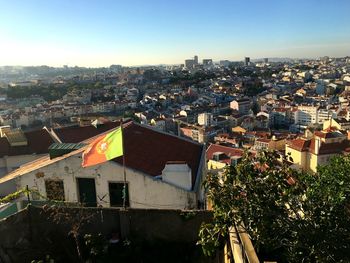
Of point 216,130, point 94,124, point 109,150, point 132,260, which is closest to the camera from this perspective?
point 132,260

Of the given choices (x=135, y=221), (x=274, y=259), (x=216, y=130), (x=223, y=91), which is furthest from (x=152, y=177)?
(x=223, y=91)

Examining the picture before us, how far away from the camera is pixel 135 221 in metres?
7.79

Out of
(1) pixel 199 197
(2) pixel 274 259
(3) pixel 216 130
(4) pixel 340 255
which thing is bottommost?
(3) pixel 216 130

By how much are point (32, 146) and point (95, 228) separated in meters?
15.3

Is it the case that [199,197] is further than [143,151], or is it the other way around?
[143,151]

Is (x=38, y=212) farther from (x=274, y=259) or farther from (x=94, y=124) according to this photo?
(x=94, y=124)

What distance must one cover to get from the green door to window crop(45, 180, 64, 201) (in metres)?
0.61

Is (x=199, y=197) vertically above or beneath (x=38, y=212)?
beneath

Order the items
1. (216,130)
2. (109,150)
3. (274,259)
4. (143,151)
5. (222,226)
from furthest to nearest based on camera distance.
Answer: (216,130)
(143,151)
(109,150)
(274,259)
(222,226)

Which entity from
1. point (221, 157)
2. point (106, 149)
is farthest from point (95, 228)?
point (221, 157)

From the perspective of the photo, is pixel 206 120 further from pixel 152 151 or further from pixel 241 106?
pixel 152 151

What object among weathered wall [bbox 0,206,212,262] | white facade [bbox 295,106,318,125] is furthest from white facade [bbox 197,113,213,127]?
weathered wall [bbox 0,206,212,262]

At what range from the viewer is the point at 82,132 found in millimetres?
19359

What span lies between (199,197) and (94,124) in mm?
9927
